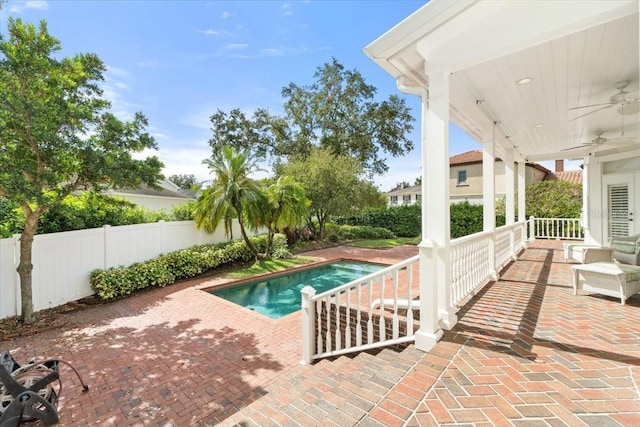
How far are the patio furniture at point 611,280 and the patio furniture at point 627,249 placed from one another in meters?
1.95

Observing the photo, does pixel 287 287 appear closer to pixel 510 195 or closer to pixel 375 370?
pixel 375 370

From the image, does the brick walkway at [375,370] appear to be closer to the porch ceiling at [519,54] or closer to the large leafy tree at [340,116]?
the porch ceiling at [519,54]

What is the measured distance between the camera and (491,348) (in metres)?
3.19

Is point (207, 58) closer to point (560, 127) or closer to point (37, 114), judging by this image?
point (37, 114)

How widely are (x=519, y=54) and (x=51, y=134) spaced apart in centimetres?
801

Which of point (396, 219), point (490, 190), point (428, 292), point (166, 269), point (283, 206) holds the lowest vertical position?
point (166, 269)

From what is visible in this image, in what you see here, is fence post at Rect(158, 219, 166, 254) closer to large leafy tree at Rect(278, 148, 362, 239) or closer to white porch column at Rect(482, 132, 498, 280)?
large leafy tree at Rect(278, 148, 362, 239)

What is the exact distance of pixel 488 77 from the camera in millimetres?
4285

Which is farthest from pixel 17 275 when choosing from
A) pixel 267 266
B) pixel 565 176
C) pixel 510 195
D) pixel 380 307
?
pixel 565 176

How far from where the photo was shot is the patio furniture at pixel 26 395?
2.92 meters

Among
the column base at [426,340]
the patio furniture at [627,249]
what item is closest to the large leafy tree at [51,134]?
the column base at [426,340]

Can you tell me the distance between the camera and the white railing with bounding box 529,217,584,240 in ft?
40.5

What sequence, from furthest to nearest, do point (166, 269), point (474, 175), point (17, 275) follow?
point (474, 175) < point (166, 269) < point (17, 275)

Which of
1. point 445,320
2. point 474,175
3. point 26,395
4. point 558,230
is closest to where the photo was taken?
point 26,395
